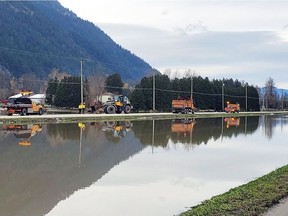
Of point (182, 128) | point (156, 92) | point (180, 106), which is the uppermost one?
point (156, 92)

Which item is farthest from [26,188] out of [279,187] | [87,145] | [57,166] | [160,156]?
[87,145]

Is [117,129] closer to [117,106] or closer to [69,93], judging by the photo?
[117,106]

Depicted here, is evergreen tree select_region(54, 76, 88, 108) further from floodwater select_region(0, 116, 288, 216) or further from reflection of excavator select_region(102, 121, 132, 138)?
floodwater select_region(0, 116, 288, 216)

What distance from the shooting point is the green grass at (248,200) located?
22.0ft

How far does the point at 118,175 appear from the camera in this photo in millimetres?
10336

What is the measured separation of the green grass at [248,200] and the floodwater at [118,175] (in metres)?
0.52

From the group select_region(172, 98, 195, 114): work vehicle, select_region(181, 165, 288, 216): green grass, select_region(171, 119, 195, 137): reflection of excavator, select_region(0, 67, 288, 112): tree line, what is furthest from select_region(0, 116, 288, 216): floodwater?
select_region(0, 67, 288, 112): tree line

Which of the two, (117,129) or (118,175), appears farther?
(117,129)

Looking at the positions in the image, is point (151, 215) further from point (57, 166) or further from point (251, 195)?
point (57, 166)

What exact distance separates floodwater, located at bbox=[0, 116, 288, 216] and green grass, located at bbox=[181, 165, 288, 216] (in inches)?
20.6

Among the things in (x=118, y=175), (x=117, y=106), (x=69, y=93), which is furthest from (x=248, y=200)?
(x=69, y=93)

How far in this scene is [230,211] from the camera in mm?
6699

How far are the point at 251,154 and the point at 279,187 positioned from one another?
6.56 metres

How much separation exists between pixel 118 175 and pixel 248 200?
12.5ft
